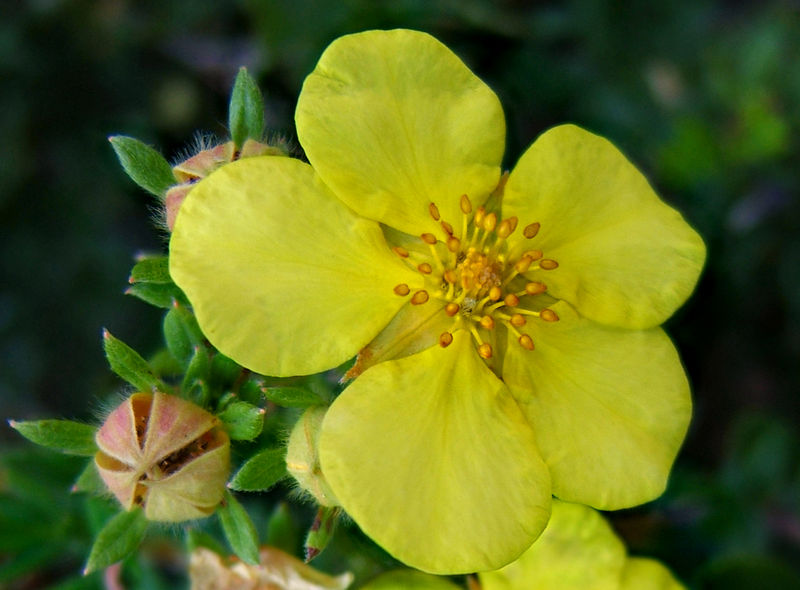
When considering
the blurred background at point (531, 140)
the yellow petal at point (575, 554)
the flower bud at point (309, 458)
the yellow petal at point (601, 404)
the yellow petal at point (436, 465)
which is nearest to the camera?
the yellow petal at point (436, 465)

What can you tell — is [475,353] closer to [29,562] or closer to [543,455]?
[543,455]

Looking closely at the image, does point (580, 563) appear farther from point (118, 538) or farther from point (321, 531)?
point (118, 538)

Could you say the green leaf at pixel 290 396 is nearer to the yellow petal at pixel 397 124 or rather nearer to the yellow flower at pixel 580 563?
the yellow petal at pixel 397 124

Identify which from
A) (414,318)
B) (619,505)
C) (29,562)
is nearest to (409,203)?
(414,318)

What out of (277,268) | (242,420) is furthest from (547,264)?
(242,420)

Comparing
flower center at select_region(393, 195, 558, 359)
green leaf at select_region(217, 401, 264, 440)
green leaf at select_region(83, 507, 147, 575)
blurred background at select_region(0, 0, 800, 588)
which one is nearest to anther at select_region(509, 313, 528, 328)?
flower center at select_region(393, 195, 558, 359)

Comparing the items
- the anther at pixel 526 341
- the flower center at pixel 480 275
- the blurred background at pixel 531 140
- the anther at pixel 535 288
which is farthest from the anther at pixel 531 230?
the blurred background at pixel 531 140

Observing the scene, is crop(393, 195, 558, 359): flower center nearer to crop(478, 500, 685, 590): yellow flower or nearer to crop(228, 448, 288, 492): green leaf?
crop(228, 448, 288, 492): green leaf
